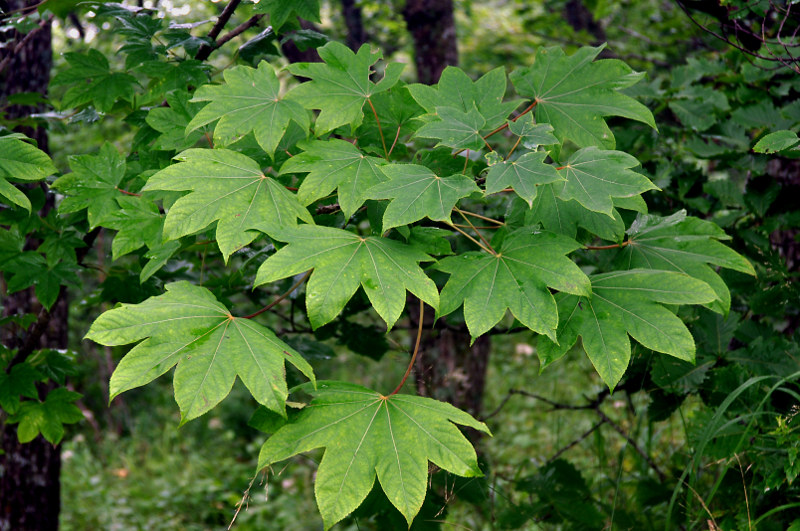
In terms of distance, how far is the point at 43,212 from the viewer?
8.97 feet

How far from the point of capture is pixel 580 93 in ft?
4.93

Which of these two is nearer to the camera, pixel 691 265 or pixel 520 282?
pixel 520 282

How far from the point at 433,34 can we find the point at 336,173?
260 centimetres

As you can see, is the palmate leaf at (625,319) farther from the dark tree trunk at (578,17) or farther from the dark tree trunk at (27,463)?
the dark tree trunk at (578,17)

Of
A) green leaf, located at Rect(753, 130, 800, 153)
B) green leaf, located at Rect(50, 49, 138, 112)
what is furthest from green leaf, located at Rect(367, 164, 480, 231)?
green leaf, located at Rect(50, 49, 138, 112)

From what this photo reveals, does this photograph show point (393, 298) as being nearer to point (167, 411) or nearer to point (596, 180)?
point (596, 180)

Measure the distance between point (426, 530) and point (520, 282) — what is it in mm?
994

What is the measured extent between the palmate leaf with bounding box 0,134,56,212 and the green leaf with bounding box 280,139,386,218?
652 mm

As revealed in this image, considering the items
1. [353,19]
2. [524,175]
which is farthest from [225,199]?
[353,19]

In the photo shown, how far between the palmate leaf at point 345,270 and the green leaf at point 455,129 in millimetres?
237

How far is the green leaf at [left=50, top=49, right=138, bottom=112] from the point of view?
189 centimetres

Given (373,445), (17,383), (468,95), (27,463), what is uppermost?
(468,95)

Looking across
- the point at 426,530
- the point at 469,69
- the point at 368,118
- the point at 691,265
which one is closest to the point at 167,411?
the point at 469,69

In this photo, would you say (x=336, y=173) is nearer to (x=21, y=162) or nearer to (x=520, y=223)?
(x=520, y=223)
